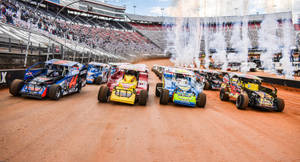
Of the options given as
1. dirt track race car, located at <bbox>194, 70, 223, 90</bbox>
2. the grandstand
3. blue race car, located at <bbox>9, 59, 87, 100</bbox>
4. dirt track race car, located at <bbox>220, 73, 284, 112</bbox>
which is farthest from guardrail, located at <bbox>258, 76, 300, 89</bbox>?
the grandstand

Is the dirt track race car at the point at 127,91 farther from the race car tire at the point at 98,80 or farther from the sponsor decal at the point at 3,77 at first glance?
the race car tire at the point at 98,80

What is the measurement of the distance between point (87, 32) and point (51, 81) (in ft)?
140

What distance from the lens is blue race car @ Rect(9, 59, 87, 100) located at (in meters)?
8.25

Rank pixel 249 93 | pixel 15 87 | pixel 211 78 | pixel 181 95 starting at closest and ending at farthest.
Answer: pixel 15 87 → pixel 181 95 → pixel 249 93 → pixel 211 78

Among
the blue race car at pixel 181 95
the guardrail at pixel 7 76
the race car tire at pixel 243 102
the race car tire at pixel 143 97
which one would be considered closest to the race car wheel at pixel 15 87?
the guardrail at pixel 7 76

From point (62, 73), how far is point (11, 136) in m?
6.01

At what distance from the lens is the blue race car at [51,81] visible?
8250mm

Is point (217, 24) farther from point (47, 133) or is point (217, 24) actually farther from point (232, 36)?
point (47, 133)

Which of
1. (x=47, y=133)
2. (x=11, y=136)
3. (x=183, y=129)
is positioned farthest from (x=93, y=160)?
(x=183, y=129)

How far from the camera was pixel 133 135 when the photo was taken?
505 centimetres

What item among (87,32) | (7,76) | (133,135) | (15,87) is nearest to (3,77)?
(7,76)

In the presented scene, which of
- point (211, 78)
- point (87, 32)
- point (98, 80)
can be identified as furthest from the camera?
point (87, 32)

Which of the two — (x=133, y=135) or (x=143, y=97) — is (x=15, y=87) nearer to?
(x=143, y=97)

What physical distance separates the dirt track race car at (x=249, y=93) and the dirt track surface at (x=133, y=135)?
1.44 m
